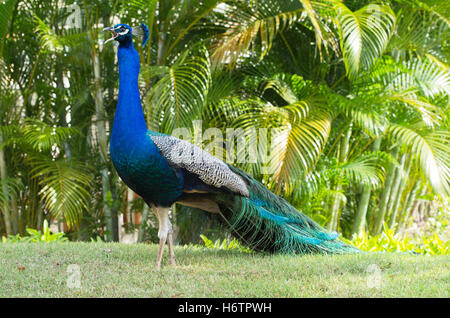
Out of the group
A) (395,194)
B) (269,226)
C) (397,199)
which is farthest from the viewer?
(397,199)

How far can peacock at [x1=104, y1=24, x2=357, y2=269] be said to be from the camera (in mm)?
3369

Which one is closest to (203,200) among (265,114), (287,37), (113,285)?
(113,285)

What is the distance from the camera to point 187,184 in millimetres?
3586

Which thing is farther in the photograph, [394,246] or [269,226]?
[394,246]

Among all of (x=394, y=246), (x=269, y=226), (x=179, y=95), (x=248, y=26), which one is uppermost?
(x=248, y=26)

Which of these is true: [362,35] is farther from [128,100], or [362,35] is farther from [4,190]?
[4,190]

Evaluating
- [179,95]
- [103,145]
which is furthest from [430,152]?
[103,145]

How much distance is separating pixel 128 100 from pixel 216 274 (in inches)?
52.9

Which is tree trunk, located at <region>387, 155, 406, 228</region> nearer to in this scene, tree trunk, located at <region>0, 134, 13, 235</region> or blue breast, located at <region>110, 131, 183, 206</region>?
blue breast, located at <region>110, 131, 183, 206</region>

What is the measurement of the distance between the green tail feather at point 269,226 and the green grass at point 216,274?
13 centimetres

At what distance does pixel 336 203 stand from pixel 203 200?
2.27m

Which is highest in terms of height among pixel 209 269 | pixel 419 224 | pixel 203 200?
pixel 203 200

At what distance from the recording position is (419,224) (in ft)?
26.6
